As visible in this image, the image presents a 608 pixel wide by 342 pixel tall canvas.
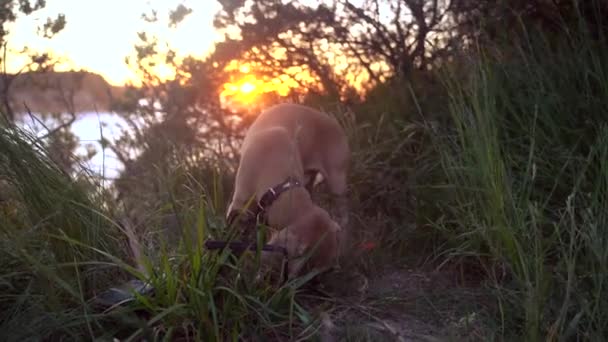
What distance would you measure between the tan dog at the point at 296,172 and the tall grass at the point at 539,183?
2.52 ft

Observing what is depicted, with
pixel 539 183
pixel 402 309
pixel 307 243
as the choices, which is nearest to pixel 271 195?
pixel 307 243

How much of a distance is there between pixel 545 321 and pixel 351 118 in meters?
3.18

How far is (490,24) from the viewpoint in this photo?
17.3ft

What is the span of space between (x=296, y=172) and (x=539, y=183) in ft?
4.85

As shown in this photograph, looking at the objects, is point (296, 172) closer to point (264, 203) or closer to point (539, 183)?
point (264, 203)

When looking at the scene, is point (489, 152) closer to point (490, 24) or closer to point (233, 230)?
point (233, 230)

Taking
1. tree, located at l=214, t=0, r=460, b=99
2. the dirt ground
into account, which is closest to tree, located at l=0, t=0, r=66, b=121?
tree, located at l=214, t=0, r=460, b=99

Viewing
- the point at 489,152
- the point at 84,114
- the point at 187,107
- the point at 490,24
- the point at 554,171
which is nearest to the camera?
the point at 489,152

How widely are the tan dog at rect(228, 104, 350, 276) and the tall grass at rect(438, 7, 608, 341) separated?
0.77 metres

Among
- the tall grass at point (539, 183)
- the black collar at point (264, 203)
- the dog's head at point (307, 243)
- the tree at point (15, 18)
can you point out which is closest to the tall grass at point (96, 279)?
the dog's head at point (307, 243)

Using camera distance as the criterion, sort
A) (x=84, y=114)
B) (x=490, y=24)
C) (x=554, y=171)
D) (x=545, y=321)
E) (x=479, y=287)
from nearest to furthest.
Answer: (x=545, y=321), (x=479, y=287), (x=554, y=171), (x=490, y=24), (x=84, y=114)

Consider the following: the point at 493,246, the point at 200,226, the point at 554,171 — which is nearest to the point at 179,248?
the point at 200,226

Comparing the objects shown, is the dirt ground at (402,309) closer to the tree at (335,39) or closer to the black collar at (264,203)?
the black collar at (264,203)

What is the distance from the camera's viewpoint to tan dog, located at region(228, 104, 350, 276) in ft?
11.3
